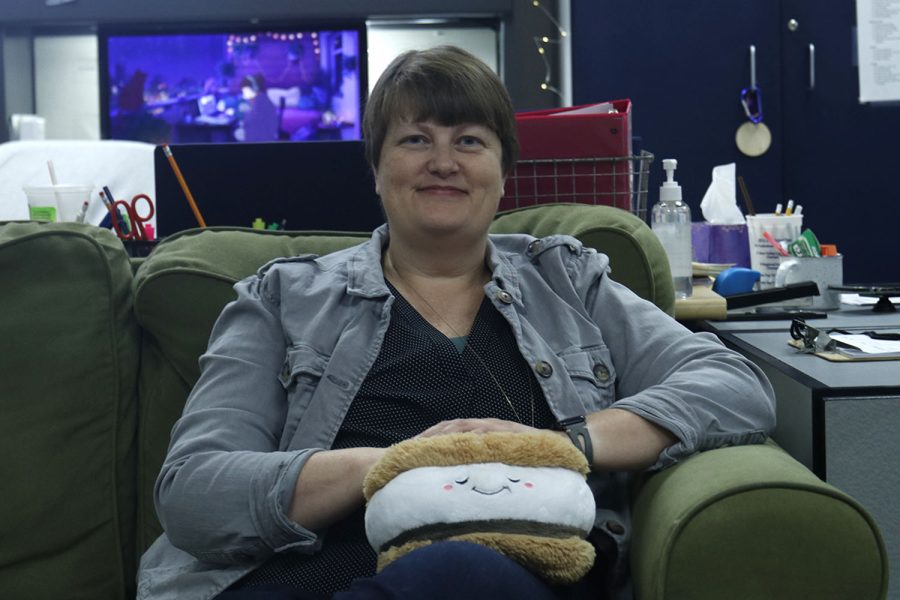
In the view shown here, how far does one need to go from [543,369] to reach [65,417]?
0.66m

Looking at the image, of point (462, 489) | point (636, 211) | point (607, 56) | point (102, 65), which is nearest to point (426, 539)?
point (462, 489)

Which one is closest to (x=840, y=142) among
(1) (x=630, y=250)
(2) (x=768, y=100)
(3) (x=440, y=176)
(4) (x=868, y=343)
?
(2) (x=768, y=100)

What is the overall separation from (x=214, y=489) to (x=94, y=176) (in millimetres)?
1686

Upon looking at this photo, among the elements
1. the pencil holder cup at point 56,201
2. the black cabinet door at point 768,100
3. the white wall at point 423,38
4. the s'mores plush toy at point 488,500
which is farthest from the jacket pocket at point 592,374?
the white wall at point 423,38

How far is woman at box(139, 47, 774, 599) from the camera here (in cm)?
125

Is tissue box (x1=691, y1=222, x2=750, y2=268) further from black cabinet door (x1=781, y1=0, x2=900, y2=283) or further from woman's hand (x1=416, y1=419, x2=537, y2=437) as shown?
black cabinet door (x1=781, y1=0, x2=900, y2=283)

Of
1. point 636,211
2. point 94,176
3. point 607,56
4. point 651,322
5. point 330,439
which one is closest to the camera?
point 330,439

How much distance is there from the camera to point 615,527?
130cm

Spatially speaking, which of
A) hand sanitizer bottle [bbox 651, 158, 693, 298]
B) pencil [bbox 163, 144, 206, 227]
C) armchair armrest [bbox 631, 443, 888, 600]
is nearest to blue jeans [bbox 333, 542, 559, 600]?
armchair armrest [bbox 631, 443, 888, 600]

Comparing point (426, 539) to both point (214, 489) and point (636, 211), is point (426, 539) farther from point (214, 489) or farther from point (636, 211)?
point (636, 211)

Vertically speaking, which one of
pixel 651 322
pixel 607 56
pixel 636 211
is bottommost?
pixel 651 322

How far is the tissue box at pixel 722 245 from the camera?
2.53m

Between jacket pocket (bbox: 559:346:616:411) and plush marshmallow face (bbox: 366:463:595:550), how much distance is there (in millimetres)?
309

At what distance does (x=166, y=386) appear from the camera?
1.56 metres
